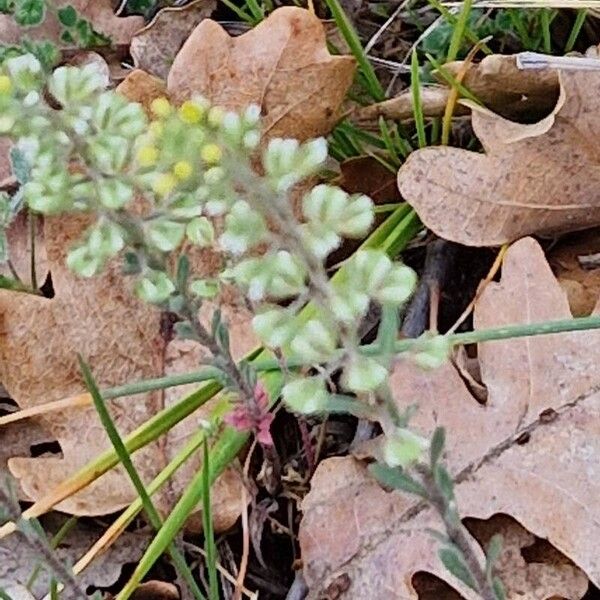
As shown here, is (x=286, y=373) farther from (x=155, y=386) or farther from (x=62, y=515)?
(x=62, y=515)

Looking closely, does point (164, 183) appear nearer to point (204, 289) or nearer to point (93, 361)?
point (204, 289)

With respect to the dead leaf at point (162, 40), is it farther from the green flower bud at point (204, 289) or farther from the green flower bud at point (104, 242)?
the green flower bud at point (104, 242)

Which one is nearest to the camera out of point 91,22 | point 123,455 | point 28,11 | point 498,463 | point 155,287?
point 155,287

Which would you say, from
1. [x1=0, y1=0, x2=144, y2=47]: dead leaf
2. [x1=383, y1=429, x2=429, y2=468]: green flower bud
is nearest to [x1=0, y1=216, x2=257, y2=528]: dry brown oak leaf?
[x1=0, y1=0, x2=144, y2=47]: dead leaf

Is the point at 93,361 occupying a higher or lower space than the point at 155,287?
lower

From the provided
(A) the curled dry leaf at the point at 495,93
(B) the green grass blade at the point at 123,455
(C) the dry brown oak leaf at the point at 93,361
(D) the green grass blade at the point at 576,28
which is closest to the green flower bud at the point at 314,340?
(B) the green grass blade at the point at 123,455

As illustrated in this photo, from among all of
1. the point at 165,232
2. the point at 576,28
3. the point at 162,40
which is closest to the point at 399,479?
the point at 165,232

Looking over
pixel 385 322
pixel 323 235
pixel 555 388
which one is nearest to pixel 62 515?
pixel 555 388
